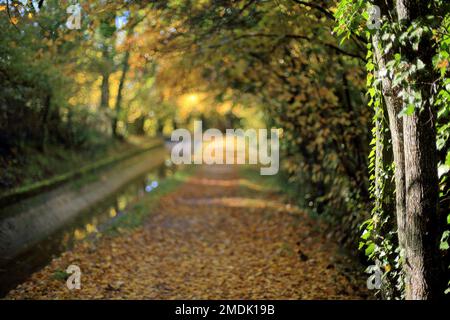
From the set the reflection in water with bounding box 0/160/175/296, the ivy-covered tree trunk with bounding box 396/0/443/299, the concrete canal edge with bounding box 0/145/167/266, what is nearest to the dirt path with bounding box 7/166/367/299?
the reflection in water with bounding box 0/160/175/296

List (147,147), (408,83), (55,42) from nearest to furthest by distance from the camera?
1. (408,83)
2. (55,42)
3. (147,147)

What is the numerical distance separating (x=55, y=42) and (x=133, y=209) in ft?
20.5

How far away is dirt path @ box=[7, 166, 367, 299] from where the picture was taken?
7.03m

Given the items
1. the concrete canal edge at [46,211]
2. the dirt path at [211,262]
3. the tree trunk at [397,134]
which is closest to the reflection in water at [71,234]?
the concrete canal edge at [46,211]

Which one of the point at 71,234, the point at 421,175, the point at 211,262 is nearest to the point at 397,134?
the point at 421,175

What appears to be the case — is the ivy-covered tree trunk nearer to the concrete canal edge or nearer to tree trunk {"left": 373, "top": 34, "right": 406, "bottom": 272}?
tree trunk {"left": 373, "top": 34, "right": 406, "bottom": 272}

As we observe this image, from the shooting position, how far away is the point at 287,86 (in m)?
9.81

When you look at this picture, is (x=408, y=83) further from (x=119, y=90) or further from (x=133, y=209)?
(x=119, y=90)

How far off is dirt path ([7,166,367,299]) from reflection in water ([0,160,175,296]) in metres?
0.31

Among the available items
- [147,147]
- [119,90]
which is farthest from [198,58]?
[147,147]

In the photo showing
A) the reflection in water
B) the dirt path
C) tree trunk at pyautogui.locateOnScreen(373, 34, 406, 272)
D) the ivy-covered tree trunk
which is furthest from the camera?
the reflection in water

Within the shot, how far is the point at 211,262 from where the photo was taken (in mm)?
8617

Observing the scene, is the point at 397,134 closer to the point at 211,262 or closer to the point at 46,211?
the point at 211,262

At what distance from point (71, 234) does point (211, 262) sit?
3650 mm
